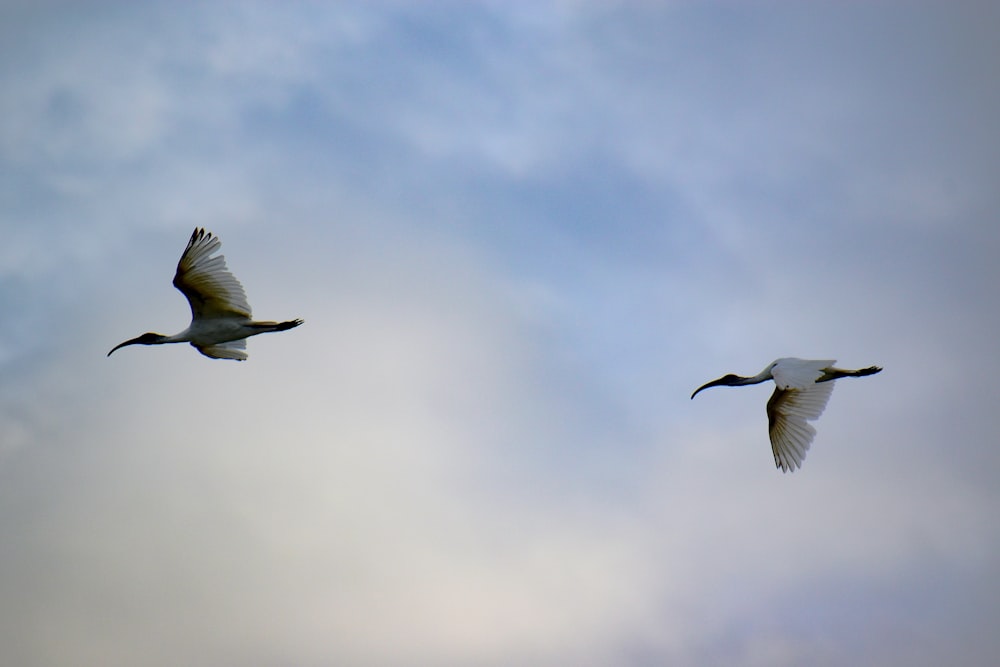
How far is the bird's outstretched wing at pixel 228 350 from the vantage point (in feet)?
115

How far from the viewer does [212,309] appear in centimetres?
3419

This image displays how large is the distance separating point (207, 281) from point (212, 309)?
87 centimetres

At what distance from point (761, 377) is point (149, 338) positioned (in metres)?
15.7

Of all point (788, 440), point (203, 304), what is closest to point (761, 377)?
point (788, 440)

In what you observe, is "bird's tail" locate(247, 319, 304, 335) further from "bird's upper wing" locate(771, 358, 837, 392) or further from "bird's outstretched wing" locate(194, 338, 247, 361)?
"bird's upper wing" locate(771, 358, 837, 392)

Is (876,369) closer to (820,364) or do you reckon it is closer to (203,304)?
(820,364)

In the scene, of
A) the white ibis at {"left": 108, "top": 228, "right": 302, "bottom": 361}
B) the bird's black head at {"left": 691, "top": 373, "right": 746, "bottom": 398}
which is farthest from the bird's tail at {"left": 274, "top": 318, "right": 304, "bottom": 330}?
the bird's black head at {"left": 691, "top": 373, "right": 746, "bottom": 398}

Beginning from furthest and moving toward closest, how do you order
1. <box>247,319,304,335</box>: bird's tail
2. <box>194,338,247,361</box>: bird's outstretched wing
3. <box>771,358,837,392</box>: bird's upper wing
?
<box>194,338,247,361</box>: bird's outstretched wing, <box>247,319,304,335</box>: bird's tail, <box>771,358,837,392</box>: bird's upper wing

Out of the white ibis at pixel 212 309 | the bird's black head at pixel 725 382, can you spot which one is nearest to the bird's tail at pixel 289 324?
the white ibis at pixel 212 309

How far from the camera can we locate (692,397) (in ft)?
123

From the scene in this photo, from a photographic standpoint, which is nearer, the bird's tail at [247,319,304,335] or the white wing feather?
the white wing feather

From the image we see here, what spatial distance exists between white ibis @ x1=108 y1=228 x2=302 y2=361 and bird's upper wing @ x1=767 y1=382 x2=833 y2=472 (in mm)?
12264

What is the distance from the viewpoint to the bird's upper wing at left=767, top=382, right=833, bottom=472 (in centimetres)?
3450

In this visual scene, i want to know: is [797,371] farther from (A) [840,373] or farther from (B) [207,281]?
(B) [207,281]
